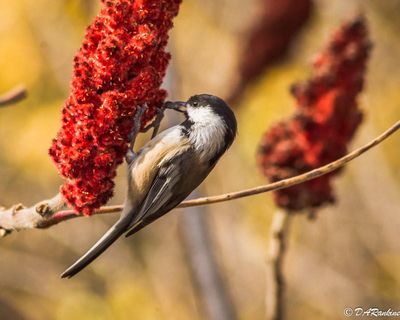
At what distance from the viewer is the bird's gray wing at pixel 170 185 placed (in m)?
2.14

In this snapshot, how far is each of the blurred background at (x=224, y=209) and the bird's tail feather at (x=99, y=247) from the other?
2.95 meters

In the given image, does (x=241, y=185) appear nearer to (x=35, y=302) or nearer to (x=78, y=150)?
(x=35, y=302)

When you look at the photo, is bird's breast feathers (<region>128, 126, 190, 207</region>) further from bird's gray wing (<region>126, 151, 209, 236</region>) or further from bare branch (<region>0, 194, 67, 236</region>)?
bare branch (<region>0, 194, 67, 236</region>)

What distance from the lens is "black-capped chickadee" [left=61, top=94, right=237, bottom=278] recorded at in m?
2.15

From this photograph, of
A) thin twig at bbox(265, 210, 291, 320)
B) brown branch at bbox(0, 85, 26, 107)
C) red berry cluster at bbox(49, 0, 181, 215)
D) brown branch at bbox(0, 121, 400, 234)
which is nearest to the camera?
brown branch at bbox(0, 121, 400, 234)

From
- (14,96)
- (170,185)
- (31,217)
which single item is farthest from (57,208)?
(170,185)

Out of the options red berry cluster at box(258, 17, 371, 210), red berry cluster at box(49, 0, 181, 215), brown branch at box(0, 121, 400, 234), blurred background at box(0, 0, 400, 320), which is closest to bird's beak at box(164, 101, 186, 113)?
red berry cluster at box(49, 0, 181, 215)

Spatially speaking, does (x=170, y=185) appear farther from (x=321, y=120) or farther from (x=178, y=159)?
(x=321, y=120)

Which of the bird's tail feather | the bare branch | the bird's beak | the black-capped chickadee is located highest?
the bird's beak

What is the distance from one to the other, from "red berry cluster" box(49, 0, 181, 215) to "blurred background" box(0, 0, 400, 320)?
10.2ft

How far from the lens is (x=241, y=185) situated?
542 cm

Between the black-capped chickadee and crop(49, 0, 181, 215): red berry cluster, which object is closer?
crop(49, 0, 181, 215): red berry cluster

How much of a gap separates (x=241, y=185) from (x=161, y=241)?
3.67ft

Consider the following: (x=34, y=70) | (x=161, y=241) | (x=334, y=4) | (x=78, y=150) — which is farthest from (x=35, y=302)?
(x=78, y=150)
